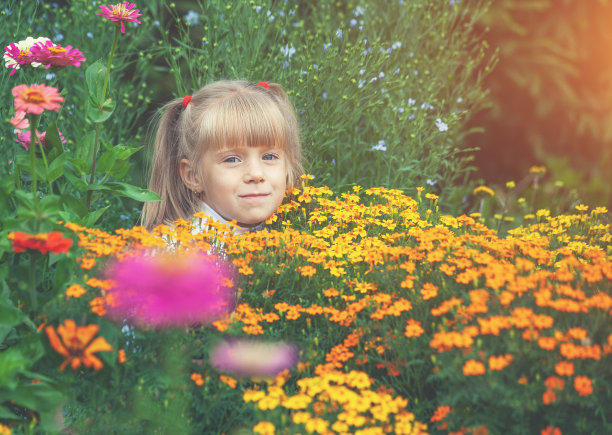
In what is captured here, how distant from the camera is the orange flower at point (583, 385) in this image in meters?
1.95

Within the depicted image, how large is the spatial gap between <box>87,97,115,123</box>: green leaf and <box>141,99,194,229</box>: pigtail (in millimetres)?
577

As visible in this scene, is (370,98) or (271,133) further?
(370,98)

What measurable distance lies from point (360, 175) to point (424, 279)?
1.89m

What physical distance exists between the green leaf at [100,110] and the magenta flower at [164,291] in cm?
87

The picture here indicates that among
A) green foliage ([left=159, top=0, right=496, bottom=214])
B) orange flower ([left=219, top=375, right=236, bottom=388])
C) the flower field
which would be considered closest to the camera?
the flower field

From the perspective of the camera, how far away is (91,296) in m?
2.32

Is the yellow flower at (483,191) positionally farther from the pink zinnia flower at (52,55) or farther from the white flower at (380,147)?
the pink zinnia flower at (52,55)

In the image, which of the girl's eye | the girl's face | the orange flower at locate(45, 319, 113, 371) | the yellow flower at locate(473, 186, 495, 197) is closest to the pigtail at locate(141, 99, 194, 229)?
the girl's face

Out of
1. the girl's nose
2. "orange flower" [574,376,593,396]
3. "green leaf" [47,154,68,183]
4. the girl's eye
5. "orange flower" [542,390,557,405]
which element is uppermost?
"green leaf" [47,154,68,183]

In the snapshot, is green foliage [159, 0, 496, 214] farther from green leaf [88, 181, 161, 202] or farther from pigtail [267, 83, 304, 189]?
green leaf [88, 181, 161, 202]

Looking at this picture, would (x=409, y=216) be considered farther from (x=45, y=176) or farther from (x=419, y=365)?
(x=45, y=176)

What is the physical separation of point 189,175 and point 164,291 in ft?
4.38

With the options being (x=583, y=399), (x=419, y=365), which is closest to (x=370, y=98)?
(x=419, y=365)

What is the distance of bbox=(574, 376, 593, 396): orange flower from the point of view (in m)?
1.95
